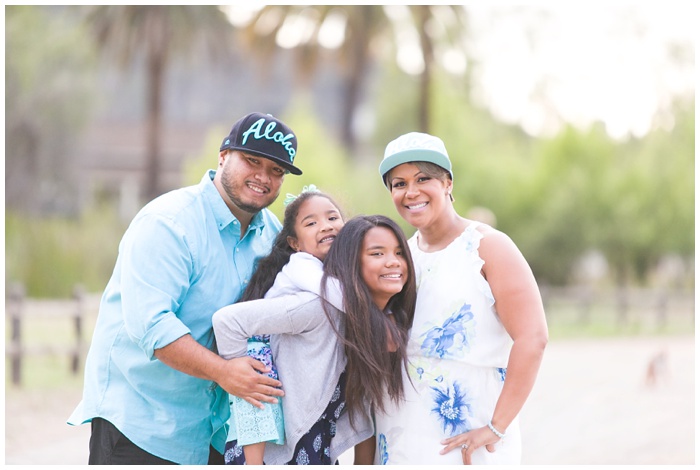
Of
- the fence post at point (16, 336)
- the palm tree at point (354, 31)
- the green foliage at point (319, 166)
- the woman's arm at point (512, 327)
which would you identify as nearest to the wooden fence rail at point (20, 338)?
the fence post at point (16, 336)

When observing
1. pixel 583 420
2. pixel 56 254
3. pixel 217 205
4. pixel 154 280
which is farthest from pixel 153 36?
pixel 154 280

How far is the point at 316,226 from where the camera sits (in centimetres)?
351

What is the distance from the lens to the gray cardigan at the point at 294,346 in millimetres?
3160

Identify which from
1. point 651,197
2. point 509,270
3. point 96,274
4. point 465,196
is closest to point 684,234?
point 651,197

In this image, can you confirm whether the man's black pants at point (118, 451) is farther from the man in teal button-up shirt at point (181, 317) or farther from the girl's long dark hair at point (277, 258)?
the girl's long dark hair at point (277, 258)

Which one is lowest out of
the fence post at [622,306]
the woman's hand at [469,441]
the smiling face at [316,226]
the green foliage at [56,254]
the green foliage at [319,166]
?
the woman's hand at [469,441]

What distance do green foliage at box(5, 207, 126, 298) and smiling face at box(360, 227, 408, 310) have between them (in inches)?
638

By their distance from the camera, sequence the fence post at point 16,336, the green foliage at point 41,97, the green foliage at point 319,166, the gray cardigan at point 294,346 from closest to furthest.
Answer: the gray cardigan at point 294,346 → the fence post at point 16,336 → the green foliage at point 41,97 → the green foliage at point 319,166

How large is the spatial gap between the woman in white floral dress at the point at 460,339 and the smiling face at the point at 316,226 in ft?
1.06

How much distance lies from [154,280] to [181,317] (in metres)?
0.22

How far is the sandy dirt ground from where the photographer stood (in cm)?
830

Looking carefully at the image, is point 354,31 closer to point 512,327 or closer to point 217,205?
point 217,205

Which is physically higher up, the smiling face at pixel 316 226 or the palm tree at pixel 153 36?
the palm tree at pixel 153 36

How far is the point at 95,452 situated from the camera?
3510 mm
